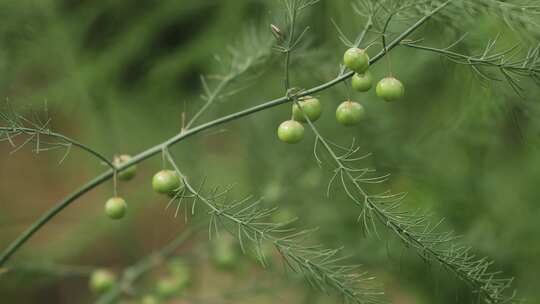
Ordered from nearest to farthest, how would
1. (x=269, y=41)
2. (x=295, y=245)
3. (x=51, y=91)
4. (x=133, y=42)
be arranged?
(x=295, y=245) < (x=269, y=41) < (x=51, y=91) < (x=133, y=42)

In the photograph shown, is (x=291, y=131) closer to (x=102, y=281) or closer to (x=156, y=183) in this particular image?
(x=156, y=183)

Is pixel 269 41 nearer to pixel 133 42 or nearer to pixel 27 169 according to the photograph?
pixel 133 42

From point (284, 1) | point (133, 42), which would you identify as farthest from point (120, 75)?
point (284, 1)

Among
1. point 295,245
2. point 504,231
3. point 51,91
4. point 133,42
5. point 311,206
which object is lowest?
point 295,245

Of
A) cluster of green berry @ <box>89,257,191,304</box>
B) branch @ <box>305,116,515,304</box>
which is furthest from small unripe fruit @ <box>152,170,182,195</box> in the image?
cluster of green berry @ <box>89,257,191,304</box>

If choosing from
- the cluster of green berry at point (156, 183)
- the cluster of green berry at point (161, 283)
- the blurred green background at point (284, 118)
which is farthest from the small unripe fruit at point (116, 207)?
the cluster of green berry at point (161, 283)

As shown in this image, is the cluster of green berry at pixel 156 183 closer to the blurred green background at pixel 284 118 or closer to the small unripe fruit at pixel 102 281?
the blurred green background at pixel 284 118

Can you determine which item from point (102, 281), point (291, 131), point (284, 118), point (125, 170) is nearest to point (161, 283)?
point (102, 281)
